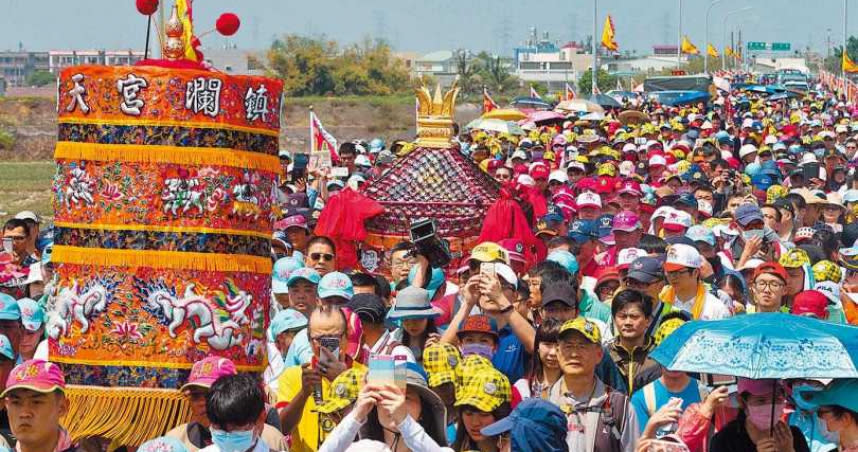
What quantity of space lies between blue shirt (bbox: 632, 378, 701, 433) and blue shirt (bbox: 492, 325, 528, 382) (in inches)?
40.7

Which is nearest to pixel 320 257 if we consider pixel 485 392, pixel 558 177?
pixel 485 392

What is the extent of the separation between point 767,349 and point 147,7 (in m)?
3.25

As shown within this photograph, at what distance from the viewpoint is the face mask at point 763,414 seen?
669cm

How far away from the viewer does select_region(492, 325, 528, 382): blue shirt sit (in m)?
8.80

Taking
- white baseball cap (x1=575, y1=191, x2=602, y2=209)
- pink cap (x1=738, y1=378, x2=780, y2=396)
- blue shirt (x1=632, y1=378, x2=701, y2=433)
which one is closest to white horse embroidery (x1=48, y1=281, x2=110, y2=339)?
blue shirt (x1=632, y1=378, x2=701, y2=433)

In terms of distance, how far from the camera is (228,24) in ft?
27.2

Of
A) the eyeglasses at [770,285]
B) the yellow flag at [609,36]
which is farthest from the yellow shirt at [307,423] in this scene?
the yellow flag at [609,36]

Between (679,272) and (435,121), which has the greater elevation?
(435,121)

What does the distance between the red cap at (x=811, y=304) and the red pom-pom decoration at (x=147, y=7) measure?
3.95 meters

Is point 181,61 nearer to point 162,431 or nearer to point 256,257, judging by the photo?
point 256,257

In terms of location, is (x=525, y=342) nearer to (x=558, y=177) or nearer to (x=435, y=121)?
(x=435, y=121)

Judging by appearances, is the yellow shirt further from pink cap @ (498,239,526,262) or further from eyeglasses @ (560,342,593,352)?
pink cap @ (498,239,526,262)

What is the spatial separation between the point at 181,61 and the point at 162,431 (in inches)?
63.4

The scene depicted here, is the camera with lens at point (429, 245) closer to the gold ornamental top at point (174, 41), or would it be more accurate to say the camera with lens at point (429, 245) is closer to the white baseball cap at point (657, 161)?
the gold ornamental top at point (174, 41)
